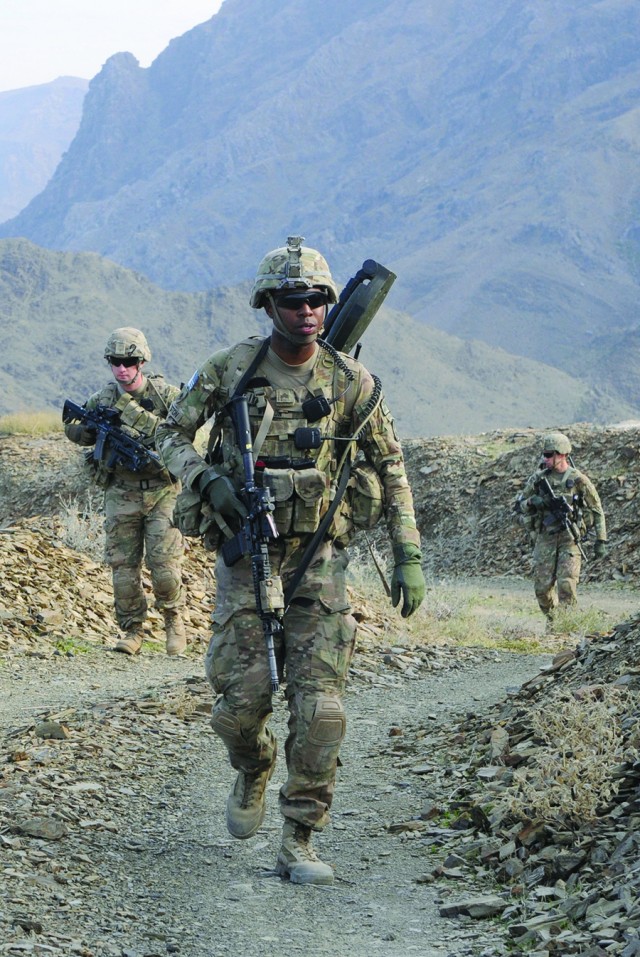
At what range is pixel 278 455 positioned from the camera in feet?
16.3

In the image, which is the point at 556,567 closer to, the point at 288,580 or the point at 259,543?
the point at 288,580

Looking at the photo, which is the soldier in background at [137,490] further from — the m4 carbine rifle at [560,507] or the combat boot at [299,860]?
the combat boot at [299,860]

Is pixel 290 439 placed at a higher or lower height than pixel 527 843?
higher

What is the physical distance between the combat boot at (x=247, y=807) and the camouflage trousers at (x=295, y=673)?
0.12 metres

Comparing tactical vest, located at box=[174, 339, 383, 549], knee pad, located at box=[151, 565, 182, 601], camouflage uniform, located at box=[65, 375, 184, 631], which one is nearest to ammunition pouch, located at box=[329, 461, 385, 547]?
tactical vest, located at box=[174, 339, 383, 549]

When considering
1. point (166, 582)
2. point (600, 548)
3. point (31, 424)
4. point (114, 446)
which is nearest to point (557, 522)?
point (600, 548)

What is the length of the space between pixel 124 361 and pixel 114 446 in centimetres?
60

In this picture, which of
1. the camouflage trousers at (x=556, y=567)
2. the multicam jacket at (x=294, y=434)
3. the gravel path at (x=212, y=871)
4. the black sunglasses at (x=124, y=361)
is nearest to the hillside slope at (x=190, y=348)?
the camouflage trousers at (x=556, y=567)

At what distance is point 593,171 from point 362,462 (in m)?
112

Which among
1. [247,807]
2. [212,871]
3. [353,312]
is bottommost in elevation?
[212,871]

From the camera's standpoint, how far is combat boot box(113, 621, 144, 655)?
10.3m

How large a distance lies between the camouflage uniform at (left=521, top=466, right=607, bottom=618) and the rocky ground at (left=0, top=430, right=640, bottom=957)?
157 inches

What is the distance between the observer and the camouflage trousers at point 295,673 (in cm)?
482

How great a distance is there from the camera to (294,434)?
195 inches
